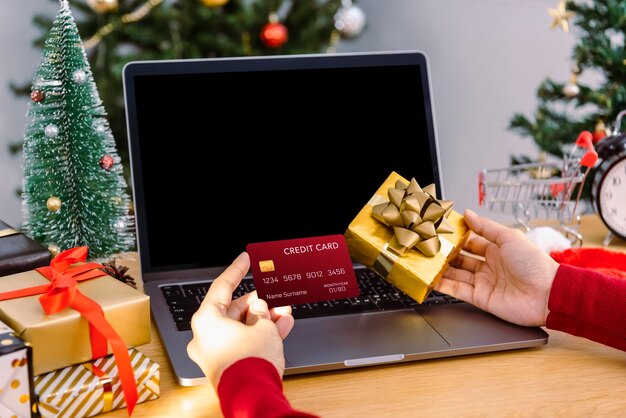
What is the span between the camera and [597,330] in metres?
0.81

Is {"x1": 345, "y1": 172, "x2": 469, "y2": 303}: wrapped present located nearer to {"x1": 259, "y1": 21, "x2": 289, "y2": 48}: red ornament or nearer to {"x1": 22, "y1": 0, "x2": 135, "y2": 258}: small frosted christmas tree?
{"x1": 22, "y1": 0, "x2": 135, "y2": 258}: small frosted christmas tree

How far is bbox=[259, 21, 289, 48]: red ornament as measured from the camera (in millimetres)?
2354

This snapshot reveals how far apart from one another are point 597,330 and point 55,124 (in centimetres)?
82

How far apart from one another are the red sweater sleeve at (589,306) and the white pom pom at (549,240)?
0.91 feet

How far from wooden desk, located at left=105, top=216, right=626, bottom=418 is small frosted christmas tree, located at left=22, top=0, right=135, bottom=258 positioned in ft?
0.96

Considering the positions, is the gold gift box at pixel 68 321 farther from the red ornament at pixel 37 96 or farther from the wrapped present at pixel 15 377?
the red ornament at pixel 37 96

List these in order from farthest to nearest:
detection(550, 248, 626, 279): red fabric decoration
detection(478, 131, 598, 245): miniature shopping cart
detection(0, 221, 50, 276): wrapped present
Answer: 1. detection(478, 131, 598, 245): miniature shopping cart
2. detection(550, 248, 626, 279): red fabric decoration
3. detection(0, 221, 50, 276): wrapped present

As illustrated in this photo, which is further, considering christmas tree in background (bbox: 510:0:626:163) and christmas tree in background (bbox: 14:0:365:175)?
christmas tree in background (bbox: 14:0:365:175)

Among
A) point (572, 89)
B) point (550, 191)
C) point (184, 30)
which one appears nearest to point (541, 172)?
point (550, 191)

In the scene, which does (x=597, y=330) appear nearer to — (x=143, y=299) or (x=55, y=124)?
(x=143, y=299)

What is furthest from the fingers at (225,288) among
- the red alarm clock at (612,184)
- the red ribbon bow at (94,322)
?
the red alarm clock at (612,184)

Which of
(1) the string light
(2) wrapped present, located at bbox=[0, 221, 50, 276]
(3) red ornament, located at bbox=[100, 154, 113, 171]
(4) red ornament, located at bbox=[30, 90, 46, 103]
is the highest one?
(1) the string light

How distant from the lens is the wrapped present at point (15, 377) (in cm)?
59

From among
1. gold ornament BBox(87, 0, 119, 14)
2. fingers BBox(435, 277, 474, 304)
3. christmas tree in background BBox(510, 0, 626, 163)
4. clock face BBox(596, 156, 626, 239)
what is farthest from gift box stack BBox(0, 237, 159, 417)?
gold ornament BBox(87, 0, 119, 14)
